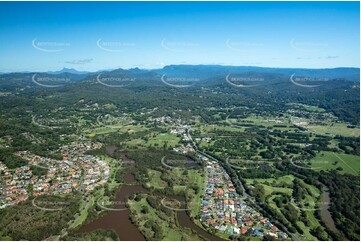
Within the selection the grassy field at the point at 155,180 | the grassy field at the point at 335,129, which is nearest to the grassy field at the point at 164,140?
the grassy field at the point at 155,180

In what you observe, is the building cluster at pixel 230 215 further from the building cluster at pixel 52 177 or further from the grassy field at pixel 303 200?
the building cluster at pixel 52 177

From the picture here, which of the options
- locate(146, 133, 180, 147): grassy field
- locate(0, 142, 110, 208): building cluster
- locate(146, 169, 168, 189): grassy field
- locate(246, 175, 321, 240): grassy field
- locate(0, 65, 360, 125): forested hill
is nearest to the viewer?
locate(246, 175, 321, 240): grassy field

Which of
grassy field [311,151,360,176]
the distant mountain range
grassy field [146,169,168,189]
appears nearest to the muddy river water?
grassy field [146,169,168,189]

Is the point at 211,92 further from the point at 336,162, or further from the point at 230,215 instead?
the point at 230,215

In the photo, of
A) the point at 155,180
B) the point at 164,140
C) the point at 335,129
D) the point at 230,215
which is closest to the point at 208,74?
the point at 335,129

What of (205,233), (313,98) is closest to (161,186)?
(205,233)

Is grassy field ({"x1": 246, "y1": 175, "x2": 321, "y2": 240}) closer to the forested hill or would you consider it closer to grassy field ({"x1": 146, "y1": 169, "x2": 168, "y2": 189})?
grassy field ({"x1": 146, "y1": 169, "x2": 168, "y2": 189})
